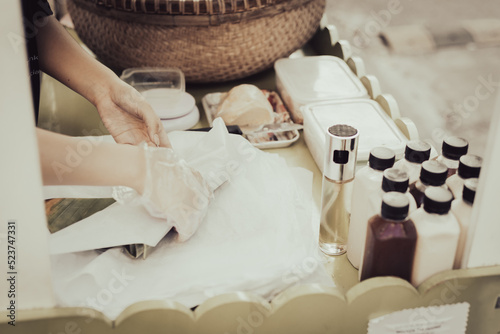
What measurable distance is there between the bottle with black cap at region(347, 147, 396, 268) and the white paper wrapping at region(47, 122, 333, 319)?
0.08 meters

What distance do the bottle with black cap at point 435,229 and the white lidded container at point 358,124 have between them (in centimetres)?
47

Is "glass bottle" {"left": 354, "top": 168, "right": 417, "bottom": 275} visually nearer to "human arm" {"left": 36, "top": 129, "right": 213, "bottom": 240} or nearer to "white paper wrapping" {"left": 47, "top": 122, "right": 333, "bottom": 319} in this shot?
"white paper wrapping" {"left": 47, "top": 122, "right": 333, "bottom": 319}

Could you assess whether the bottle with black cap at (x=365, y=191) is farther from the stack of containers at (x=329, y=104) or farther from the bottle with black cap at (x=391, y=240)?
the stack of containers at (x=329, y=104)

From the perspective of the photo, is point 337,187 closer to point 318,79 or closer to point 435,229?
point 435,229

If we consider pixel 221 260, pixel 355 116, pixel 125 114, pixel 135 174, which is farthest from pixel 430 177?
pixel 125 114

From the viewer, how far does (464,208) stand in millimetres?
Result: 893

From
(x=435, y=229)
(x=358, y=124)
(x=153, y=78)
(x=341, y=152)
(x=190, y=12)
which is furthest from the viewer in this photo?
(x=153, y=78)

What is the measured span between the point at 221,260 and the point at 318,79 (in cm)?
86

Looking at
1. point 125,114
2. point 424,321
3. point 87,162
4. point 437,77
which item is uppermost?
point 87,162

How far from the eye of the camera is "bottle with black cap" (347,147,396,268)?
37.4 inches

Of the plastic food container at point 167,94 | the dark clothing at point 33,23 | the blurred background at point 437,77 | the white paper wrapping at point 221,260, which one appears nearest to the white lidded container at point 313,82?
the plastic food container at point 167,94

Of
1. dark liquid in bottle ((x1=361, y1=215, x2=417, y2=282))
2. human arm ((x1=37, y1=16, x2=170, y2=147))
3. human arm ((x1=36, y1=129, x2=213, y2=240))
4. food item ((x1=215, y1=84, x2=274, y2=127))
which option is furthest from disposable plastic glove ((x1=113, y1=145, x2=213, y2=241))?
food item ((x1=215, y1=84, x2=274, y2=127))

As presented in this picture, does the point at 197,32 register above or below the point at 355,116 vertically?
above

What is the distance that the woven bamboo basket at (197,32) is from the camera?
1547 mm
